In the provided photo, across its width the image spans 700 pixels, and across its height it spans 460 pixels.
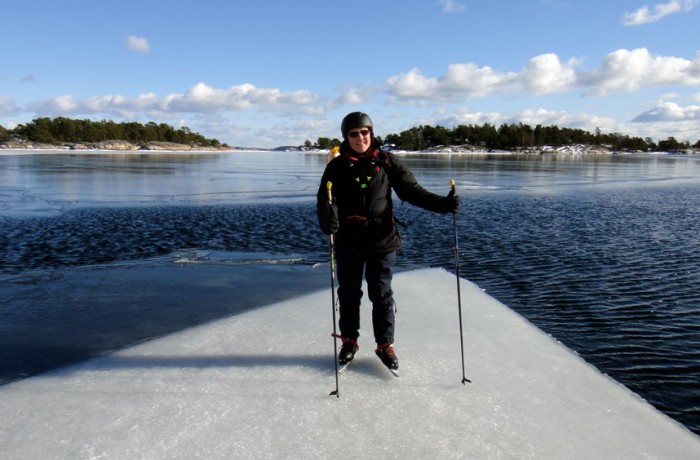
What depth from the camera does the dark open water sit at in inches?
237

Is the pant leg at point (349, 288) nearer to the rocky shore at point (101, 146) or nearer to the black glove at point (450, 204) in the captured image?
the black glove at point (450, 204)

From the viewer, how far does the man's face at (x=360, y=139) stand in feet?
14.3

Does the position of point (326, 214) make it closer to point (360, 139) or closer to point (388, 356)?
point (360, 139)

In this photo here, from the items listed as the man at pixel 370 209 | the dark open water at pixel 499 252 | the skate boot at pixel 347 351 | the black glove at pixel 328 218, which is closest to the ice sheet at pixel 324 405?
the skate boot at pixel 347 351

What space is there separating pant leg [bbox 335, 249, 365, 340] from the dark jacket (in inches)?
5.2

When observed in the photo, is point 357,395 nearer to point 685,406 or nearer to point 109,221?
point 685,406

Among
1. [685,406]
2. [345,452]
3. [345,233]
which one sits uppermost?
[345,233]

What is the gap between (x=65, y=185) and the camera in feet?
93.5

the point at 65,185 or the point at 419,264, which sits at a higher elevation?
the point at 65,185

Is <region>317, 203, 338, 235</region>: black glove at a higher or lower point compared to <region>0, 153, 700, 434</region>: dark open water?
higher

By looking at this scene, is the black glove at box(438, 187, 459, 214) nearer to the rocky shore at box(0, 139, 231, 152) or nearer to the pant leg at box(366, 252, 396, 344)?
the pant leg at box(366, 252, 396, 344)

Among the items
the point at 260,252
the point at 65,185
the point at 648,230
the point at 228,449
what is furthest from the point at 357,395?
the point at 65,185

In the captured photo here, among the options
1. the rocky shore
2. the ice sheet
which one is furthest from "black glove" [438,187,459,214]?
the rocky shore

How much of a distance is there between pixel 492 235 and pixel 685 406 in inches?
393
